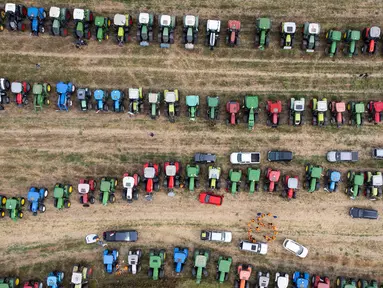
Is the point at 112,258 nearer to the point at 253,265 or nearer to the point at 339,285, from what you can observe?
the point at 253,265

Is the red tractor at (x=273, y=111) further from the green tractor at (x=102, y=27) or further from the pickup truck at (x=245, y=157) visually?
the green tractor at (x=102, y=27)

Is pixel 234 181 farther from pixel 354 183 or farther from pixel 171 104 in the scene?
pixel 354 183

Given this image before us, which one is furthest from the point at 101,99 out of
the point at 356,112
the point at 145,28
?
the point at 356,112

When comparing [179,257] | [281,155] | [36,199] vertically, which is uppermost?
[281,155]

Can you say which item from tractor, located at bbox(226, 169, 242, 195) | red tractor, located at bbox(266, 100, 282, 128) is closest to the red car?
tractor, located at bbox(226, 169, 242, 195)

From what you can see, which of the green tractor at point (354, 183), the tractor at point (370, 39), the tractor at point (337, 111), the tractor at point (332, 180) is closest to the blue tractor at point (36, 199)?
the tractor at point (332, 180)

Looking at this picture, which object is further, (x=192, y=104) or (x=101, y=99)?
(x=101, y=99)

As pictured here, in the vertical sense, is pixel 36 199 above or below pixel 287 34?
below
